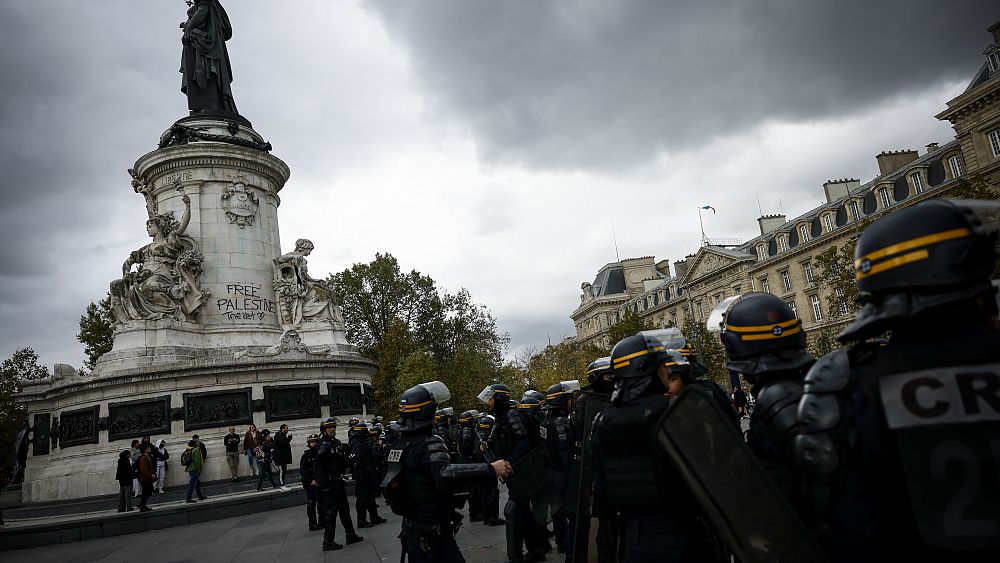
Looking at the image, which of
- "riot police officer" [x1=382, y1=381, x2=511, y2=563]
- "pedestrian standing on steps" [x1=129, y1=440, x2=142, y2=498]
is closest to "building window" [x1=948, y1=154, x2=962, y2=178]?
"riot police officer" [x1=382, y1=381, x2=511, y2=563]

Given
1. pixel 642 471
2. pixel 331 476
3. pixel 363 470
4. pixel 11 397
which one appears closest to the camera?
pixel 642 471

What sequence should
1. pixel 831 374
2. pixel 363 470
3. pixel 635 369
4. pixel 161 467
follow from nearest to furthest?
pixel 831 374
pixel 635 369
pixel 363 470
pixel 161 467

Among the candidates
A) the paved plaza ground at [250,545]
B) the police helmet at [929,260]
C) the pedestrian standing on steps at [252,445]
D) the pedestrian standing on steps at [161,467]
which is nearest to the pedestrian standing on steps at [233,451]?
the pedestrian standing on steps at [252,445]

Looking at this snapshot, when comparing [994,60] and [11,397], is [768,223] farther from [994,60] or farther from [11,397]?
[11,397]

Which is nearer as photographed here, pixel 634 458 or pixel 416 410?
pixel 634 458

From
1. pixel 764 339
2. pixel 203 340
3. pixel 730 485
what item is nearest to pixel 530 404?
pixel 764 339

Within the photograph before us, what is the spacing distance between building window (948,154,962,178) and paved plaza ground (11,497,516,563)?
38.0 m

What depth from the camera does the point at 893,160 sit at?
4297 cm

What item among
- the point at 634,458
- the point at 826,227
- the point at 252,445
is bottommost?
the point at 252,445

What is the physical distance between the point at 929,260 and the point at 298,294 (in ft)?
74.1

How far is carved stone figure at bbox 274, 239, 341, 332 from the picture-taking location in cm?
2266

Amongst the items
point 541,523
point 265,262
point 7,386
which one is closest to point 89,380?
point 265,262

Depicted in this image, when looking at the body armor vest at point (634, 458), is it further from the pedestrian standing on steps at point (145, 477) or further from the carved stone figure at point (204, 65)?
the carved stone figure at point (204, 65)

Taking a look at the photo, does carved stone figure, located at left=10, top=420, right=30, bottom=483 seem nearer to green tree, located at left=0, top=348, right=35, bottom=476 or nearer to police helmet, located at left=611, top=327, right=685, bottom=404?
green tree, located at left=0, top=348, right=35, bottom=476
